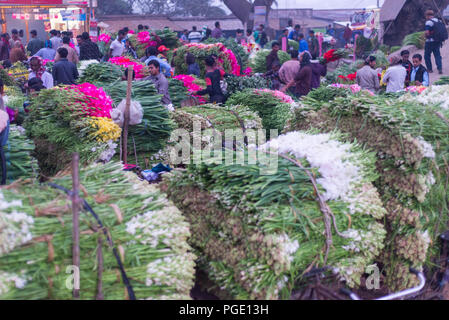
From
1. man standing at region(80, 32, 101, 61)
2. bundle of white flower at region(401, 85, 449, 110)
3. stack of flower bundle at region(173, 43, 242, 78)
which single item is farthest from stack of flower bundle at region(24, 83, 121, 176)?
man standing at region(80, 32, 101, 61)

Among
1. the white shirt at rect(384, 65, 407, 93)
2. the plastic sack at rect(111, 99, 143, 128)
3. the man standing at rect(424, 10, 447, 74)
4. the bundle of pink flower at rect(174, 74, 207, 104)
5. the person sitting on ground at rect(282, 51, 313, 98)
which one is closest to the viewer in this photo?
the plastic sack at rect(111, 99, 143, 128)

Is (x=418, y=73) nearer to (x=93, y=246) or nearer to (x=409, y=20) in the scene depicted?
(x=93, y=246)

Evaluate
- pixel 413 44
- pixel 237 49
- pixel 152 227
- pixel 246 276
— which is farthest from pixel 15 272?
pixel 413 44

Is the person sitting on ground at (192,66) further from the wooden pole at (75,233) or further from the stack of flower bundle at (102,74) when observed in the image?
the wooden pole at (75,233)

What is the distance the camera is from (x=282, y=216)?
3.16 metres

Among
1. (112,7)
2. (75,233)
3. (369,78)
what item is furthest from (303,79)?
(112,7)

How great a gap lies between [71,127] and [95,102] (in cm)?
44

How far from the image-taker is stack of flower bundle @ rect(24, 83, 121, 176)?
17.2 ft

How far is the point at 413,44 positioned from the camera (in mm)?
19172

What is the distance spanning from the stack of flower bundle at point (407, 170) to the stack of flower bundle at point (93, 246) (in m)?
1.78

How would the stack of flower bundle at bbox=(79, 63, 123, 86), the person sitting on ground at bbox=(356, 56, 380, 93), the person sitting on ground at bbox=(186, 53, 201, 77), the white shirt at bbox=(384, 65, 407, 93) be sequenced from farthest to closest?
the person sitting on ground at bbox=(186, 53, 201, 77) → the person sitting on ground at bbox=(356, 56, 380, 93) → the white shirt at bbox=(384, 65, 407, 93) → the stack of flower bundle at bbox=(79, 63, 123, 86)

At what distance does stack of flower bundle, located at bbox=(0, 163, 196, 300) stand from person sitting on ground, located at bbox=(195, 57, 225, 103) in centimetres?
557

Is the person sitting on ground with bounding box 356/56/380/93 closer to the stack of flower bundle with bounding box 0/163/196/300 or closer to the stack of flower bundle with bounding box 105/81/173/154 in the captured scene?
the stack of flower bundle with bounding box 105/81/173/154

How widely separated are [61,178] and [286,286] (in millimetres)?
1769
